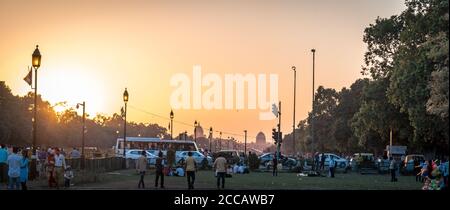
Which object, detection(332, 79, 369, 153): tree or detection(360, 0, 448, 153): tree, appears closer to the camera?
detection(360, 0, 448, 153): tree

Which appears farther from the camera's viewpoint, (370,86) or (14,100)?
(14,100)

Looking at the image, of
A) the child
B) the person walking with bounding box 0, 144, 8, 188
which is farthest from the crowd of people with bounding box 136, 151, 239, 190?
the person walking with bounding box 0, 144, 8, 188

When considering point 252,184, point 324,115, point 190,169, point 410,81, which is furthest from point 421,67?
point 324,115

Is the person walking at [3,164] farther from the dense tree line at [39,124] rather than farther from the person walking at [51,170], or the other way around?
the dense tree line at [39,124]

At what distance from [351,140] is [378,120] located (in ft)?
140

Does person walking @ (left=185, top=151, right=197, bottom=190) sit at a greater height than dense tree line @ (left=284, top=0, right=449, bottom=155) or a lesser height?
lesser

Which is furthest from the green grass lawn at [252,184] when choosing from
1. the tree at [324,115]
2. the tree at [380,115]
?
the tree at [324,115]

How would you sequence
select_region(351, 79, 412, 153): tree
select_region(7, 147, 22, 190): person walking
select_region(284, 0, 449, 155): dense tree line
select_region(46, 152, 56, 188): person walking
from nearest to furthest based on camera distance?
select_region(7, 147, 22, 190): person walking < select_region(46, 152, 56, 188): person walking < select_region(284, 0, 449, 155): dense tree line < select_region(351, 79, 412, 153): tree

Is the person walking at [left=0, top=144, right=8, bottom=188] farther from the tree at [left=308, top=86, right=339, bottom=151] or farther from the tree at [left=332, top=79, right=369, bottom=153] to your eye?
the tree at [left=308, top=86, right=339, bottom=151]

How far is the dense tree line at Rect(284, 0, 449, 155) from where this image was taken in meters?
48.2

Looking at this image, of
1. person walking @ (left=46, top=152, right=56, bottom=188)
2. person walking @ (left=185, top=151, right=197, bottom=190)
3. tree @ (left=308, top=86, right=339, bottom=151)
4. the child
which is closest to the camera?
person walking @ (left=185, top=151, right=197, bottom=190)

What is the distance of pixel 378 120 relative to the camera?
73.4 m
